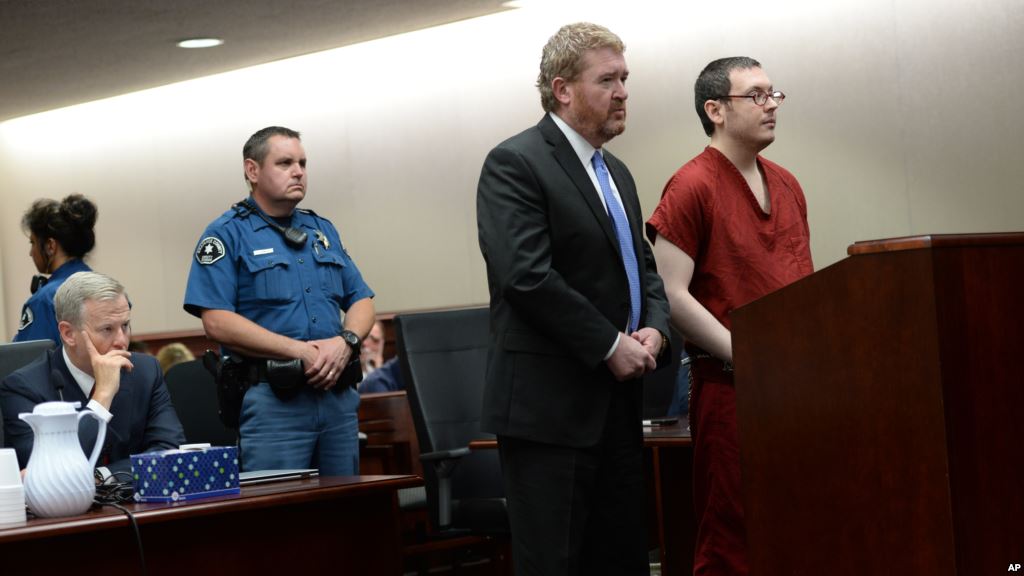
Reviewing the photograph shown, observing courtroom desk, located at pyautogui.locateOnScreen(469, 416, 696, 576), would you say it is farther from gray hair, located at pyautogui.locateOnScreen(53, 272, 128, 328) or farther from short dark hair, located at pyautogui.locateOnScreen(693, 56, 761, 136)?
gray hair, located at pyautogui.locateOnScreen(53, 272, 128, 328)

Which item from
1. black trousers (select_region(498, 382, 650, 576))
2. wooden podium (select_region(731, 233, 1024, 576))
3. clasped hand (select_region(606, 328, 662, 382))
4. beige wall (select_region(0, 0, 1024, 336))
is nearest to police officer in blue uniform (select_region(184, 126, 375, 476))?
black trousers (select_region(498, 382, 650, 576))

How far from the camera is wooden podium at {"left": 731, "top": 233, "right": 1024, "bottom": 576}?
72.2 inches

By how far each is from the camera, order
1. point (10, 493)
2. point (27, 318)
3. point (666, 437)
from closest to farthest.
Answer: point (10, 493) → point (666, 437) → point (27, 318)

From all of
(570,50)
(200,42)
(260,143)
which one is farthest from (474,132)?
(570,50)

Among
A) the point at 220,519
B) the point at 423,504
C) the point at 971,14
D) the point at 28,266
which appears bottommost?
the point at 423,504

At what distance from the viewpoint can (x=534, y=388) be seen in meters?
2.43

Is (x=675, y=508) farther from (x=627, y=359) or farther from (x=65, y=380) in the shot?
(x=65, y=380)

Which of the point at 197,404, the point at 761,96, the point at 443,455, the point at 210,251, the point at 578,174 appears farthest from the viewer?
the point at 197,404

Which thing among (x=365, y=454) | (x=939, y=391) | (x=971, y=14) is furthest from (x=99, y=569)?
(x=971, y=14)

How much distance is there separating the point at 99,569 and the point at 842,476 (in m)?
1.30

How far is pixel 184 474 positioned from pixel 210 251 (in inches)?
44.5

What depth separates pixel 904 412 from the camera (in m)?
1.91

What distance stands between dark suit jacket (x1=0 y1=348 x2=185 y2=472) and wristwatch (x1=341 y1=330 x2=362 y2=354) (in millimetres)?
→ 587

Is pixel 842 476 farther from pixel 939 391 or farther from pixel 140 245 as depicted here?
pixel 140 245
